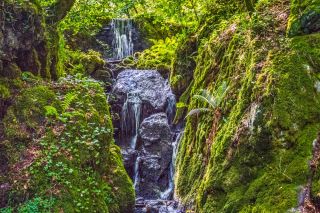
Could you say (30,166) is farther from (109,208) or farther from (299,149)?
(299,149)

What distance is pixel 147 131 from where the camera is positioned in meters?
12.0

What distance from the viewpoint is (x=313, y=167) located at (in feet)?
14.6

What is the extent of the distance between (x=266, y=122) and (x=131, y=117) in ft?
27.3

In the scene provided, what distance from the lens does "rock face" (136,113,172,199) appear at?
11078mm

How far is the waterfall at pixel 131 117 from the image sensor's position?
42.1 ft

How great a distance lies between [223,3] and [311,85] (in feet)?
19.0

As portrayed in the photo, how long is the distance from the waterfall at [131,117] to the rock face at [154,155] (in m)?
0.69

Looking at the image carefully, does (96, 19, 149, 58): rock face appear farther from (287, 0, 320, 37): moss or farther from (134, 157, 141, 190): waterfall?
(287, 0, 320, 37): moss

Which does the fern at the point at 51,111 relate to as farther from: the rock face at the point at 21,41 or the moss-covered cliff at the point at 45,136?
the rock face at the point at 21,41

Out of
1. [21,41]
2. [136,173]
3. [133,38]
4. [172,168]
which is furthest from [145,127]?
[133,38]

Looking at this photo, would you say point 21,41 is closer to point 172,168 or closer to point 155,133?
point 155,133

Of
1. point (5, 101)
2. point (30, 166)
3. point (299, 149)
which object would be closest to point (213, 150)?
point (299, 149)

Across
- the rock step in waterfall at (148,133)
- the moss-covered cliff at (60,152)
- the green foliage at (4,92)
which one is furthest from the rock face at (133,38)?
the green foliage at (4,92)

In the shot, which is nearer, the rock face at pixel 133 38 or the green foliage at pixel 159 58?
the green foliage at pixel 159 58
